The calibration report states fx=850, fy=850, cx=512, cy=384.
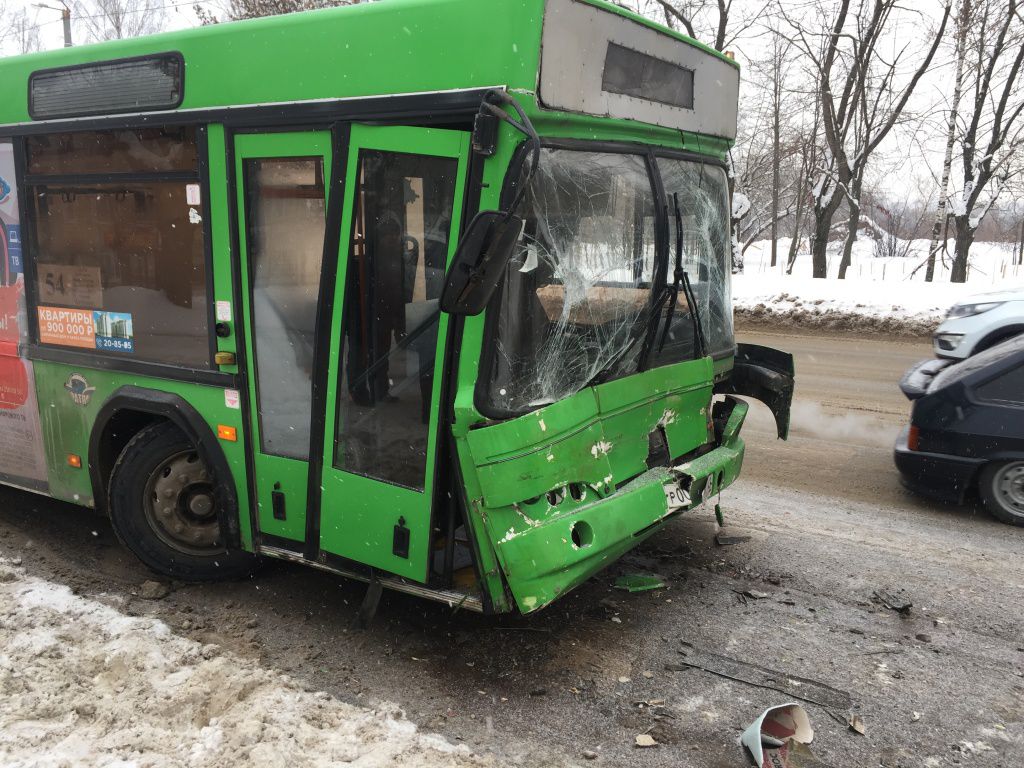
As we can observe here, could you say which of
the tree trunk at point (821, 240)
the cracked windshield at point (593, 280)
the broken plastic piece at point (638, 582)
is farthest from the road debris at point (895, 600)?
the tree trunk at point (821, 240)

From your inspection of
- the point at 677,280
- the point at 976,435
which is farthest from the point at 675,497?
the point at 976,435

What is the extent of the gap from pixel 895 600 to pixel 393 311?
3184 millimetres

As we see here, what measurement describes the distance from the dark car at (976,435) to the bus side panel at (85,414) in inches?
187

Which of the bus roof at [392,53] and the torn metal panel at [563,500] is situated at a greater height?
the bus roof at [392,53]

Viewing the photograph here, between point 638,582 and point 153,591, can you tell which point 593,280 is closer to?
point 638,582

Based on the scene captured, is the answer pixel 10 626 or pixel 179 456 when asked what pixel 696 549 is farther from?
pixel 10 626

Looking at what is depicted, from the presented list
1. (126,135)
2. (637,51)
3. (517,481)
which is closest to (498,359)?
(517,481)

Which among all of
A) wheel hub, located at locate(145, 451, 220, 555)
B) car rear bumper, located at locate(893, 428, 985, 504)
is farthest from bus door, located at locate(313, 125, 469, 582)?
car rear bumper, located at locate(893, 428, 985, 504)

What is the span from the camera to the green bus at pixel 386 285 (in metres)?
3.61

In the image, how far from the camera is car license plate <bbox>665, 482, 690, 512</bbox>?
427 cm

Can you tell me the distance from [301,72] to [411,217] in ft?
3.09

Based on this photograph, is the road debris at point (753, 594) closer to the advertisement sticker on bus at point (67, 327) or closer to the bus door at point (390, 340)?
the bus door at point (390, 340)

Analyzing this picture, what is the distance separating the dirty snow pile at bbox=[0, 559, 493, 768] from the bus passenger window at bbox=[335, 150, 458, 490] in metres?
1.05

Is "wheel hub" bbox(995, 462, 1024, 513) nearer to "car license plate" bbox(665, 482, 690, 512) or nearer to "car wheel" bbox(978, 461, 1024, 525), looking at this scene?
"car wheel" bbox(978, 461, 1024, 525)
